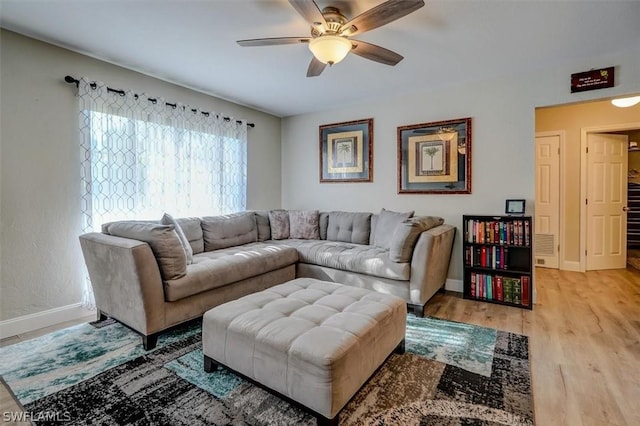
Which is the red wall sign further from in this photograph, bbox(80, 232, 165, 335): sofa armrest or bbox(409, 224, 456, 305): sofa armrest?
bbox(80, 232, 165, 335): sofa armrest

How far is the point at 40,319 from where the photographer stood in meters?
2.58

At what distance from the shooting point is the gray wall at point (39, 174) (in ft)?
7.93

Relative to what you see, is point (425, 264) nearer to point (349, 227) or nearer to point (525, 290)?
point (525, 290)

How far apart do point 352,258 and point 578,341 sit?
1.85m

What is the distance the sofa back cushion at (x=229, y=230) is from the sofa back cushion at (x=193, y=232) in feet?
0.23

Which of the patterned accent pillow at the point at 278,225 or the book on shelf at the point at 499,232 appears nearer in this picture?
the book on shelf at the point at 499,232

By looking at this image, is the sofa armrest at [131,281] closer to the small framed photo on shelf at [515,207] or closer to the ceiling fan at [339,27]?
the ceiling fan at [339,27]

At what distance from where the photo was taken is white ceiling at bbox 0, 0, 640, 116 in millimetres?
2082

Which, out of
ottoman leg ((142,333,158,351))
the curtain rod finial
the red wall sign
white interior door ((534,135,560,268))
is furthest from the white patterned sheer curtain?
white interior door ((534,135,560,268))

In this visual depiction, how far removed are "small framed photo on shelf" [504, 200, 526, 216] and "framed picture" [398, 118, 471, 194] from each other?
429 mm

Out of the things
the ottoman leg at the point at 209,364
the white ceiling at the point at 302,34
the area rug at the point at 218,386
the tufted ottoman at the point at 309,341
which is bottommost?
the area rug at the point at 218,386

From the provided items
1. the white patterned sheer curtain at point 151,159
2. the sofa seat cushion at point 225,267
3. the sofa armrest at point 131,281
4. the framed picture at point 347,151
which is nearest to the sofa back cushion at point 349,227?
the framed picture at point 347,151

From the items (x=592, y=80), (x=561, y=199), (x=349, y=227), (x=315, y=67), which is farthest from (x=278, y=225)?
(x=561, y=199)

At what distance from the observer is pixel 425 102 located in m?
3.73
